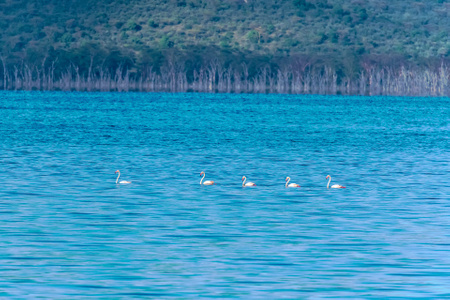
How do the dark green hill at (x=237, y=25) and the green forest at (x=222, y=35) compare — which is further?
the dark green hill at (x=237, y=25)

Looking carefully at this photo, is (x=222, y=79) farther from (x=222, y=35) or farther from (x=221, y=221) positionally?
(x=221, y=221)

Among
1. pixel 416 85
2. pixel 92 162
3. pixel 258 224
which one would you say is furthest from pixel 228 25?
pixel 258 224

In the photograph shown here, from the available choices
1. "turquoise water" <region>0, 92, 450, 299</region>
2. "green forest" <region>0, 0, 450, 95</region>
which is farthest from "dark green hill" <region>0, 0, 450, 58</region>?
"turquoise water" <region>0, 92, 450, 299</region>

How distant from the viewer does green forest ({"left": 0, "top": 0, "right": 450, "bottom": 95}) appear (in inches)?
6442

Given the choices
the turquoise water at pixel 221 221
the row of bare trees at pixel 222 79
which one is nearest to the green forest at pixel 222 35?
the row of bare trees at pixel 222 79

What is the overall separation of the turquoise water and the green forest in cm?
11718

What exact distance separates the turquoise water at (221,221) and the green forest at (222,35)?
384 feet

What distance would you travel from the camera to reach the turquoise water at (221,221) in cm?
1421

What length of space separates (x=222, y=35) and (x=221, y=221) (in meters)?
161

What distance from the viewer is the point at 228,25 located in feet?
608

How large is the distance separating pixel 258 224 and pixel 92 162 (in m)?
15.8

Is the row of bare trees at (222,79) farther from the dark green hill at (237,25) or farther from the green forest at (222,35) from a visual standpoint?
the dark green hill at (237,25)

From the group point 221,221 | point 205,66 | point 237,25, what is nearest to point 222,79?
point 205,66

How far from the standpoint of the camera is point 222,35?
588ft
